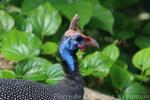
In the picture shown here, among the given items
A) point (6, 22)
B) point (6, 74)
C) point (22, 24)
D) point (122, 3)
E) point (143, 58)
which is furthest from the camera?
point (122, 3)

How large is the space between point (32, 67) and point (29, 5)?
712mm

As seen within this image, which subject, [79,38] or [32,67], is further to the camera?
[32,67]

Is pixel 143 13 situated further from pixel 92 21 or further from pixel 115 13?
pixel 92 21

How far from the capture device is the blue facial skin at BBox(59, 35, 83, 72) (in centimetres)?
326

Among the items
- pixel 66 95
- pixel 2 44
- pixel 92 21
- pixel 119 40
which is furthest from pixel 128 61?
pixel 66 95

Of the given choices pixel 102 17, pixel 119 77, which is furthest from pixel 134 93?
pixel 102 17

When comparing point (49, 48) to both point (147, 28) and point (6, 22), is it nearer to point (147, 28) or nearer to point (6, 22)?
point (6, 22)

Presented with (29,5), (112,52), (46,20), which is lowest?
(112,52)

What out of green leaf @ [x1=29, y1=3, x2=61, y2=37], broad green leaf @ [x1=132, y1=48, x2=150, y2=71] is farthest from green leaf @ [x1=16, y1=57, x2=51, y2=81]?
broad green leaf @ [x1=132, y1=48, x2=150, y2=71]

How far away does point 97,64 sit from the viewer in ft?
13.4

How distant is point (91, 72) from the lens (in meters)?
4.01

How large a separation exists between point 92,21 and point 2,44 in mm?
970

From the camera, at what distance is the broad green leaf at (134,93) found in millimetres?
3936

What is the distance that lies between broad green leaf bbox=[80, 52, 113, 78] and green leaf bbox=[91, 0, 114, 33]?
0.43 meters
